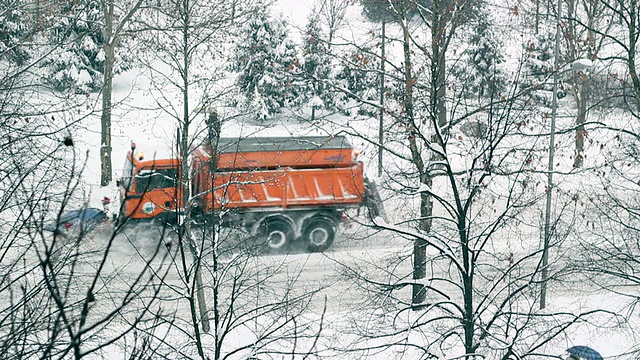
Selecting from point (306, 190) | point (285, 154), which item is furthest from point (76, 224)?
point (306, 190)

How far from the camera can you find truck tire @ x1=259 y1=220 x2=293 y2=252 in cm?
1653

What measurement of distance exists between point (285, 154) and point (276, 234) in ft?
6.46

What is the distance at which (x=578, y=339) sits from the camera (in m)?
12.6

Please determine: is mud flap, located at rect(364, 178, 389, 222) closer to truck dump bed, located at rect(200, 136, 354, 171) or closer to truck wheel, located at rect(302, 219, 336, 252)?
truck dump bed, located at rect(200, 136, 354, 171)

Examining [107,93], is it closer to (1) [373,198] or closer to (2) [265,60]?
(2) [265,60]

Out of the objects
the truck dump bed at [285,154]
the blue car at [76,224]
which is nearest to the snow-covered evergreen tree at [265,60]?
the truck dump bed at [285,154]

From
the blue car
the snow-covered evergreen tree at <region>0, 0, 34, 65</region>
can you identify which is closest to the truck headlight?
the blue car

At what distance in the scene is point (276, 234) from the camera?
1661 centimetres

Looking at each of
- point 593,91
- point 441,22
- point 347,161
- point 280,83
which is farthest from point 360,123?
point 441,22

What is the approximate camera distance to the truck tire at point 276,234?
54.2 feet

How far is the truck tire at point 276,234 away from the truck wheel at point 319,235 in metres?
0.42

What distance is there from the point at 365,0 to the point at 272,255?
633 cm

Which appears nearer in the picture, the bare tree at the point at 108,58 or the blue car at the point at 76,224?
the blue car at the point at 76,224

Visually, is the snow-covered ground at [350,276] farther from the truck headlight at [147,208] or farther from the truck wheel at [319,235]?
the truck headlight at [147,208]
